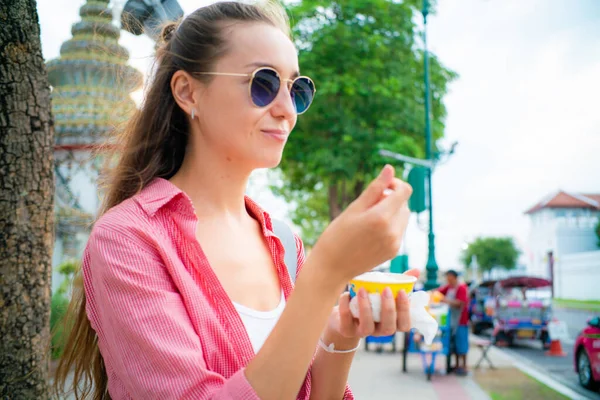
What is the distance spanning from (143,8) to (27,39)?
604 mm

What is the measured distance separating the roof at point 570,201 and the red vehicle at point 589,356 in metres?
63.6

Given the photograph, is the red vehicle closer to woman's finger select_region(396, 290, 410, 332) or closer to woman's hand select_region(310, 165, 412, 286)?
woman's finger select_region(396, 290, 410, 332)

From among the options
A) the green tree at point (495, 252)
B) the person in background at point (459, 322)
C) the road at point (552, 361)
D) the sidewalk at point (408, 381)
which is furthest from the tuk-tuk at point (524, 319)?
the green tree at point (495, 252)

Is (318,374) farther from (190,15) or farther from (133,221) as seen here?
(190,15)

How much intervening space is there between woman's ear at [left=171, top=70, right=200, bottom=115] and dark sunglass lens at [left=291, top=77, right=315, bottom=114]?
323 mm

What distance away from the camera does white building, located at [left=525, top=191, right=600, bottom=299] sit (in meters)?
38.4

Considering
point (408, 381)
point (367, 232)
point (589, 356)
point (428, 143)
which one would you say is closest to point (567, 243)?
point (428, 143)

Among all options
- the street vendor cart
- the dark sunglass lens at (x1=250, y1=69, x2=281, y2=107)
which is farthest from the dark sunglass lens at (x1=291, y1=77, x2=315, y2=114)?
the street vendor cart

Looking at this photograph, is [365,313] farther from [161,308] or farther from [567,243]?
[567,243]

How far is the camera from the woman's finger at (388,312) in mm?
1236

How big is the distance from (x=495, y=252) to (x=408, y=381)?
82.6 meters

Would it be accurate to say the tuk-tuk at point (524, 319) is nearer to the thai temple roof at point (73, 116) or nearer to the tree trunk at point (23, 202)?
the thai temple roof at point (73, 116)

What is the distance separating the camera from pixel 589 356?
27.7 ft

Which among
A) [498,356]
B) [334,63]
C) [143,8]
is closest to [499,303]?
[498,356]
